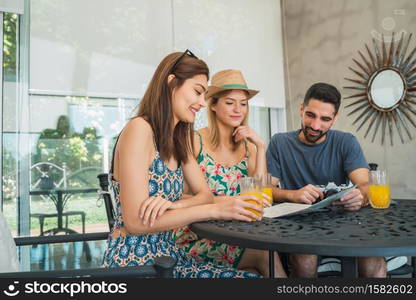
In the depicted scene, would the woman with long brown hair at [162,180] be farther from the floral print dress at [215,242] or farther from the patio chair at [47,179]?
the patio chair at [47,179]

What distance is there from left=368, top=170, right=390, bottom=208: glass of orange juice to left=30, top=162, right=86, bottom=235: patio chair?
238 cm

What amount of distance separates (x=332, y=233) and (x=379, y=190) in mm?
582

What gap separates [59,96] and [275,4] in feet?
8.55

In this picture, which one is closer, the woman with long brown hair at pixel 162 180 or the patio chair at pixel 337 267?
the woman with long brown hair at pixel 162 180

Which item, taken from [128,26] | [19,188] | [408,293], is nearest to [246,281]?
[408,293]

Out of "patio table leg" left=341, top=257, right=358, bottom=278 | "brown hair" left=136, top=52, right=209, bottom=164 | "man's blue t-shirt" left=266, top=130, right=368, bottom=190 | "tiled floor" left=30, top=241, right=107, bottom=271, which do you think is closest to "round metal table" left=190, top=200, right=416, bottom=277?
"patio table leg" left=341, top=257, right=358, bottom=278

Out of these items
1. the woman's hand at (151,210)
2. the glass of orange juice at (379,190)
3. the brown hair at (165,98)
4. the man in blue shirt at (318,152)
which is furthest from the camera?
the man in blue shirt at (318,152)

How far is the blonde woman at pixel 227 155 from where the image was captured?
1672 mm

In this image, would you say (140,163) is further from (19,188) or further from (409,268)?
(19,188)

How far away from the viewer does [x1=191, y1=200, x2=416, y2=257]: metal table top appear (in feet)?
3.04

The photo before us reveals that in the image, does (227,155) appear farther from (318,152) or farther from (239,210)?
(239,210)

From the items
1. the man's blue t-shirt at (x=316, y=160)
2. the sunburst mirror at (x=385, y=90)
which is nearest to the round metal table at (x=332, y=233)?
the man's blue t-shirt at (x=316, y=160)

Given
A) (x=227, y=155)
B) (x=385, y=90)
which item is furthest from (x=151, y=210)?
(x=385, y=90)

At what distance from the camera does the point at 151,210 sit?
4.02 feet
